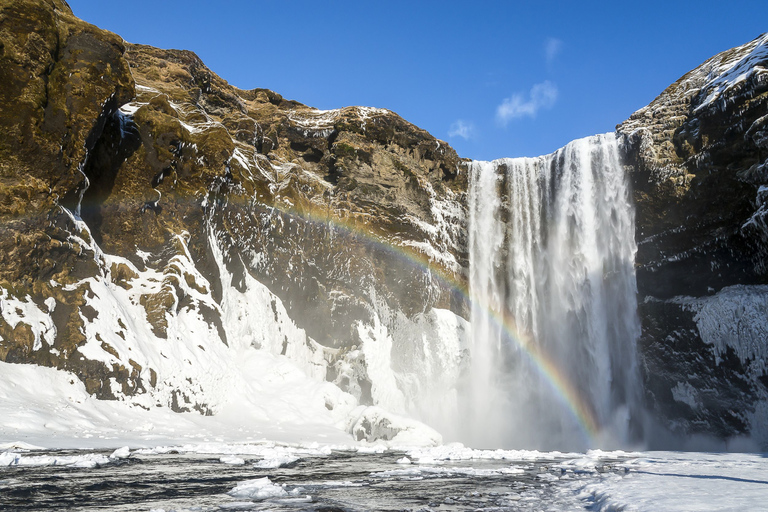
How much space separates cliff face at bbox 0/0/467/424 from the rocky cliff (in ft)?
0.38

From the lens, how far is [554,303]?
1553 inches

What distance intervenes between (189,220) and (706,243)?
3332cm

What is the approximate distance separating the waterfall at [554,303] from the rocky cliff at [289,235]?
5.14ft

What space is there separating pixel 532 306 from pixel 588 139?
14235 mm

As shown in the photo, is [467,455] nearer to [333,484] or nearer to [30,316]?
[333,484]

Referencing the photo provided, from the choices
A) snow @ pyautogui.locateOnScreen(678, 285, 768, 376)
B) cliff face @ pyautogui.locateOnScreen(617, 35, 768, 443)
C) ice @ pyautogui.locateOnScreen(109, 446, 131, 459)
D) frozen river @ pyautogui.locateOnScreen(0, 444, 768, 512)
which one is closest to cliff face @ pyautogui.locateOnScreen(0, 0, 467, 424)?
ice @ pyautogui.locateOnScreen(109, 446, 131, 459)

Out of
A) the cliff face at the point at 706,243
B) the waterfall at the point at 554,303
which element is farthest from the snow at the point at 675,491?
the waterfall at the point at 554,303

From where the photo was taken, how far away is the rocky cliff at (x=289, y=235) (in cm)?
2198

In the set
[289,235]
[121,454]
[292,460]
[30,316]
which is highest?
[289,235]

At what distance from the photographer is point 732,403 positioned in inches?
1238

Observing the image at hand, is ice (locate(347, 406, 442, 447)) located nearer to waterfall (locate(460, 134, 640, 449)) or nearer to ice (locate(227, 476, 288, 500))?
waterfall (locate(460, 134, 640, 449))

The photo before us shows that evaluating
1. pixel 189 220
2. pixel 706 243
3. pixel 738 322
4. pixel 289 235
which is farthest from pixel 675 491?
pixel 289 235

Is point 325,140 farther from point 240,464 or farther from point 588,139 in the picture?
point 240,464

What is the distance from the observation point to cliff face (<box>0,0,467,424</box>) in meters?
21.4
